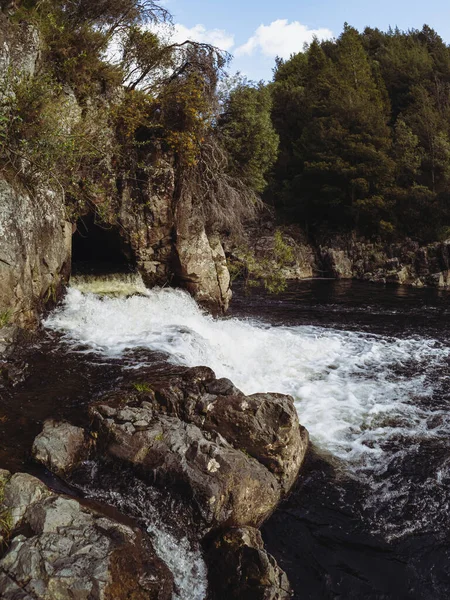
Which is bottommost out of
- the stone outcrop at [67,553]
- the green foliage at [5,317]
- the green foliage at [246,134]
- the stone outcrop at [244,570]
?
the stone outcrop at [244,570]

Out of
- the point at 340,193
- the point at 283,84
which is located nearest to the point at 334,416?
the point at 340,193

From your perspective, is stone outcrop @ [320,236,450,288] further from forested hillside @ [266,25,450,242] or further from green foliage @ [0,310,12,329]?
green foliage @ [0,310,12,329]

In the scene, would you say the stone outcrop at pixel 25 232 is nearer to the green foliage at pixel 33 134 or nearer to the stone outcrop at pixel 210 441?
the green foliage at pixel 33 134

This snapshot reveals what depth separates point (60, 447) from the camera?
15.2 feet

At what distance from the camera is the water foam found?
6.26m

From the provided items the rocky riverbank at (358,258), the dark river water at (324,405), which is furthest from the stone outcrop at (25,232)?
the rocky riverbank at (358,258)

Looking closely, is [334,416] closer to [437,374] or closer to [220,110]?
[437,374]

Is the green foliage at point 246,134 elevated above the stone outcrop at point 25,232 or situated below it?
above

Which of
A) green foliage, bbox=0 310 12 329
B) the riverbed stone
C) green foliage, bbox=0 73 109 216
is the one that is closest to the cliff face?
green foliage, bbox=0 310 12 329

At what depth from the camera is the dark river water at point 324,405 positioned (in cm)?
418

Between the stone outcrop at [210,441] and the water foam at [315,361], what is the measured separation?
1028 mm

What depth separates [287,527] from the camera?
4543 millimetres

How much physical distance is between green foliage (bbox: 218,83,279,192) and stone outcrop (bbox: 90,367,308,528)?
11005 millimetres

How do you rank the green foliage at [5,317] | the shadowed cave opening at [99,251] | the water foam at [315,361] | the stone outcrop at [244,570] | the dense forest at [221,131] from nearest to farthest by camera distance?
the stone outcrop at [244,570] → the water foam at [315,361] → the green foliage at [5,317] → the dense forest at [221,131] → the shadowed cave opening at [99,251]
